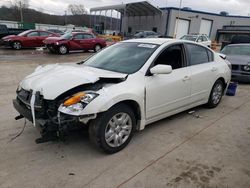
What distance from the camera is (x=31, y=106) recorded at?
2.83 metres

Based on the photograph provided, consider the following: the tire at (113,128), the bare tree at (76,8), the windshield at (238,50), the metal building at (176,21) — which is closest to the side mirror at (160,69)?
the tire at (113,128)

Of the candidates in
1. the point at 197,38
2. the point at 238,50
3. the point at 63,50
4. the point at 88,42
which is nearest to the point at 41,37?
the point at 63,50

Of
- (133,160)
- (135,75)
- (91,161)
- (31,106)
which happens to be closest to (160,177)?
(133,160)

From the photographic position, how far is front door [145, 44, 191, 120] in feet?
11.3

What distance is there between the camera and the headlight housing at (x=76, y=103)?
269 cm

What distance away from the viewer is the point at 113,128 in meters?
3.05

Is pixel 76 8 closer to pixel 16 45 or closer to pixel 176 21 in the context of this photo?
pixel 176 21

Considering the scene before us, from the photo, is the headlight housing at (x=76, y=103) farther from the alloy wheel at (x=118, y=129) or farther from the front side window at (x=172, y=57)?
the front side window at (x=172, y=57)

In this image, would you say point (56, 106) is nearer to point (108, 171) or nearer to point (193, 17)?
point (108, 171)

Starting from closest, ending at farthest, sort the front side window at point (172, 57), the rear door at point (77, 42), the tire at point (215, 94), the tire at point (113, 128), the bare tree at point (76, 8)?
the tire at point (113, 128)
the front side window at point (172, 57)
the tire at point (215, 94)
the rear door at point (77, 42)
the bare tree at point (76, 8)

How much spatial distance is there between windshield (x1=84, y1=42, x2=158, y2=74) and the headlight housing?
2.91 ft

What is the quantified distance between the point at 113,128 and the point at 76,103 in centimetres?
66

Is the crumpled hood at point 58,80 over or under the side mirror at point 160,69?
under

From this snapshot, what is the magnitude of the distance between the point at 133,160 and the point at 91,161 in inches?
22.7
